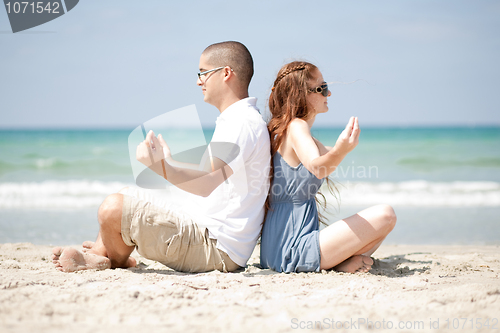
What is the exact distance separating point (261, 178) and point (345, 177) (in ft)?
30.7

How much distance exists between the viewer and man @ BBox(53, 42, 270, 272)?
2580 mm

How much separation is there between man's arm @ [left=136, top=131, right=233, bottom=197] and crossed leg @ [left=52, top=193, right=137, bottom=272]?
63cm

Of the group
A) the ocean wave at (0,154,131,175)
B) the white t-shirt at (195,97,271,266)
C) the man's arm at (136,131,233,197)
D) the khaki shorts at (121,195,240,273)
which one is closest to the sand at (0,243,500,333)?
the khaki shorts at (121,195,240,273)

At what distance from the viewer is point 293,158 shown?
274cm

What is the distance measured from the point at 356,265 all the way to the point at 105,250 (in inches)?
71.2

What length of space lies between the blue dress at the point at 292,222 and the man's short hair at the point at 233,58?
24.4 inches

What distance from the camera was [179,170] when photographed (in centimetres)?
218

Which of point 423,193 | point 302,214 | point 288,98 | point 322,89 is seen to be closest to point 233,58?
point 288,98

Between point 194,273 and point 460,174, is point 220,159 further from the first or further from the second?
point 460,174

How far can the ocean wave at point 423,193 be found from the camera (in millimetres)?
9039

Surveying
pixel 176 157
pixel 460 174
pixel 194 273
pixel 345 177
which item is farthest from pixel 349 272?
pixel 460 174

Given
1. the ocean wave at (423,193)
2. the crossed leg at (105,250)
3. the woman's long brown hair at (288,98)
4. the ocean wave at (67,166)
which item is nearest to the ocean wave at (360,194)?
the ocean wave at (423,193)

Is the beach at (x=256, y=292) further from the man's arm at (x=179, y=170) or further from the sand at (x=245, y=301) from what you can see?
the man's arm at (x=179, y=170)

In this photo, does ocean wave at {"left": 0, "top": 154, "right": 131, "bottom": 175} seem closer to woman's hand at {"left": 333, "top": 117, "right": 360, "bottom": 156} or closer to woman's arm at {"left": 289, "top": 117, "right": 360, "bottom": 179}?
woman's arm at {"left": 289, "top": 117, "right": 360, "bottom": 179}
